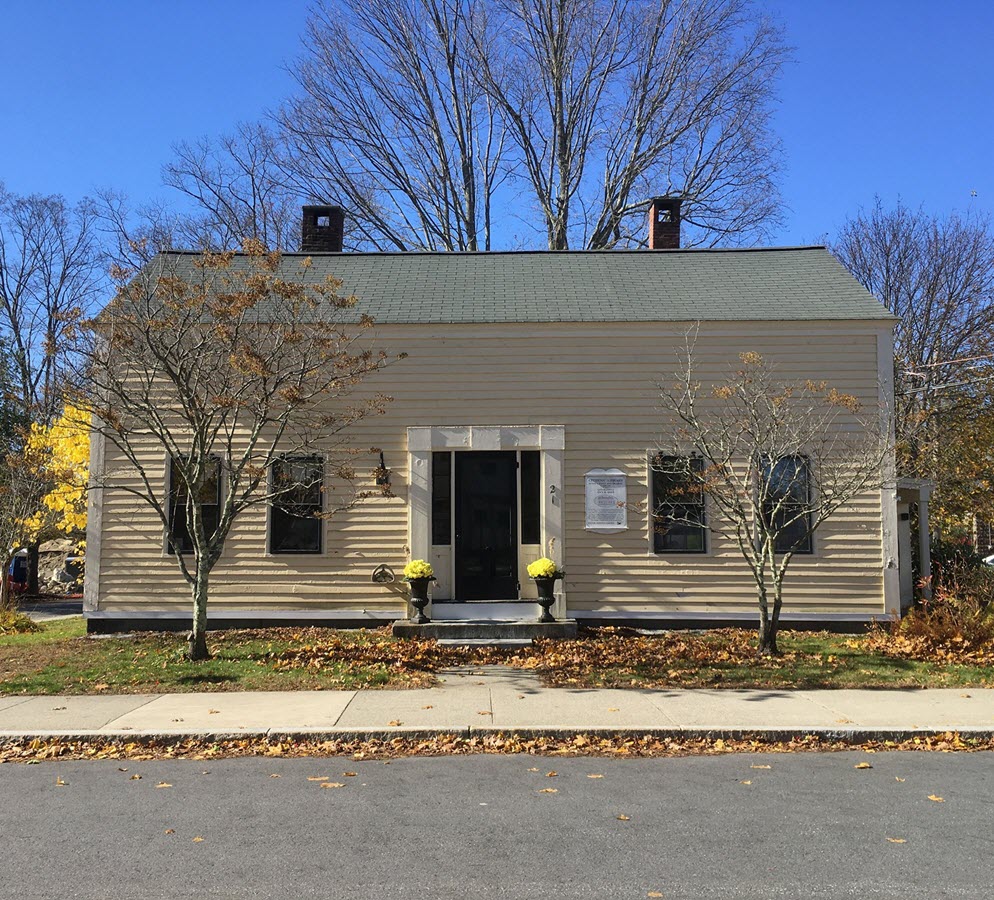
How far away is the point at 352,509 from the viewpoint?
13.0m

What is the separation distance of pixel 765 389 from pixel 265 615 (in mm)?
7978

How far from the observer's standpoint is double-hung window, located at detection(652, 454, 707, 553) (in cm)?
1293

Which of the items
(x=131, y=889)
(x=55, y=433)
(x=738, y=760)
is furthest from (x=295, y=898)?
(x=55, y=433)

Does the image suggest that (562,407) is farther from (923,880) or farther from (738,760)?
(923,880)

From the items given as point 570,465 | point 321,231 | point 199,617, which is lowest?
point 199,617

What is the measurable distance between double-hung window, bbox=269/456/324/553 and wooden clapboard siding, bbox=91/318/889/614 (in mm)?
193

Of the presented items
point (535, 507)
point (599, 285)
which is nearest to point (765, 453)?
point (535, 507)

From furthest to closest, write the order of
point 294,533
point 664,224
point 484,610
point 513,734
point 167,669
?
point 664,224 < point 294,533 < point 484,610 < point 167,669 < point 513,734

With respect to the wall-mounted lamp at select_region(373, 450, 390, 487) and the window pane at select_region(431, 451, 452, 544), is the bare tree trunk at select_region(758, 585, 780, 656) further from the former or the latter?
the wall-mounted lamp at select_region(373, 450, 390, 487)

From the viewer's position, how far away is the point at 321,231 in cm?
1716

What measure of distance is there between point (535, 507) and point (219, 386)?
4.88m

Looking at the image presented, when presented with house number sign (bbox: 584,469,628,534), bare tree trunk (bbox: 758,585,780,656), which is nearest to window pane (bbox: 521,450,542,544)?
house number sign (bbox: 584,469,628,534)

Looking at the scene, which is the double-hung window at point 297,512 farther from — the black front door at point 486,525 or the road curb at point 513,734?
the road curb at point 513,734

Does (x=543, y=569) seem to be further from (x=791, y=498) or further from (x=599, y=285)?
(x=599, y=285)
